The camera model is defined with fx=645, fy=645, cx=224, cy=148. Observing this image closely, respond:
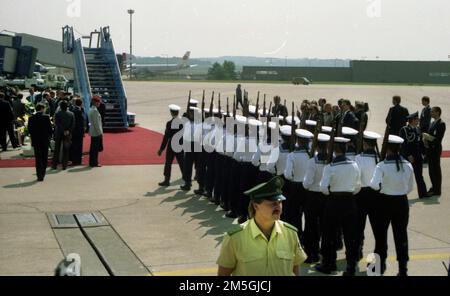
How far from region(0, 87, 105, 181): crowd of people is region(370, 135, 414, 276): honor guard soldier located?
7.86 metres

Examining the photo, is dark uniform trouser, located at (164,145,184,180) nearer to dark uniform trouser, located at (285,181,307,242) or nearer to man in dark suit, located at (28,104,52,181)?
man in dark suit, located at (28,104,52,181)

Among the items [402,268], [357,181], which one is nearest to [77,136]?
[357,181]

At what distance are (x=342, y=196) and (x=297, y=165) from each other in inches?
39.7

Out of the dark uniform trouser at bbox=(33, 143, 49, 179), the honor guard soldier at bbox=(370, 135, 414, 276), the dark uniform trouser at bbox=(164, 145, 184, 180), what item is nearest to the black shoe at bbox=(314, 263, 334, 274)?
the honor guard soldier at bbox=(370, 135, 414, 276)

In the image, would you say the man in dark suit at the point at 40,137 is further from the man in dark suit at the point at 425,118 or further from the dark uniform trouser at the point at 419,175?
the man in dark suit at the point at 425,118

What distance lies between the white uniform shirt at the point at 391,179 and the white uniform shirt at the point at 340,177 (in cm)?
22

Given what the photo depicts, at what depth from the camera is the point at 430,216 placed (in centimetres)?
1027

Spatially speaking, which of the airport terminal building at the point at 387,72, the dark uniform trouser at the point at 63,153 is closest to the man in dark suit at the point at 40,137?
the dark uniform trouser at the point at 63,153

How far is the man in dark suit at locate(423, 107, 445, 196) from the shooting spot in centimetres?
1190

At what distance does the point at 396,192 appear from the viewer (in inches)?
285

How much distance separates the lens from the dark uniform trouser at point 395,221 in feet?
23.6

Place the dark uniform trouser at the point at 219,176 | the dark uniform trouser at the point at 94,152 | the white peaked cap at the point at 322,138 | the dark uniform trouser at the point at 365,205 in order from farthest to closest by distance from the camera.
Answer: the dark uniform trouser at the point at 94,152 → the dark uniform trouser at the point at 219,176 → the white peaked cap at the point at 322,138 → the dark uniform trouser at the point at 365,205

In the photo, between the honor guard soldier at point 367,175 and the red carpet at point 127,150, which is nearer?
the honor guard soldier at point 367,175

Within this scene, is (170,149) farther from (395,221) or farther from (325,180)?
(395,221)
